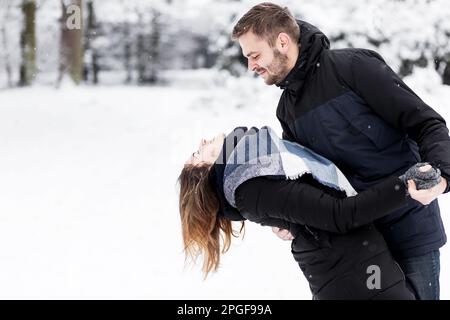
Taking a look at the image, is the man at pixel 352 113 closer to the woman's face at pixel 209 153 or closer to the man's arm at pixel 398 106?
the man's arm at pixel 398 106

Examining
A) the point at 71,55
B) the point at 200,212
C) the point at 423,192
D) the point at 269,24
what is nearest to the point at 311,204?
the point at 423,192

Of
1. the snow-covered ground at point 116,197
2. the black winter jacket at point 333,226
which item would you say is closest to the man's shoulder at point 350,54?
the black winter jacket at point 333,226

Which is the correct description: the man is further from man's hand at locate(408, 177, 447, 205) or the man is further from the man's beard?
man's hand at locate(408, 177, 447, 205)

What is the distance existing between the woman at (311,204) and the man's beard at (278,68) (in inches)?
10.6

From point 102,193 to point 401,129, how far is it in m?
6.99

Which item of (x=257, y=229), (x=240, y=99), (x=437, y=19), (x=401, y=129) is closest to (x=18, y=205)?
(x=257, y=229)

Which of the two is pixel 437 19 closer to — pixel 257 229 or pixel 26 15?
pixel 257 229

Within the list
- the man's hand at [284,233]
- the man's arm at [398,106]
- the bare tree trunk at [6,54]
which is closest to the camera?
the man's arm at [398,106]

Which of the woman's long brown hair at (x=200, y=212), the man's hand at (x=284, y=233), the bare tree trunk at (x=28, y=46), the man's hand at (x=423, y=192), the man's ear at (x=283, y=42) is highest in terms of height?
the man's ear at (x=283, y=42)

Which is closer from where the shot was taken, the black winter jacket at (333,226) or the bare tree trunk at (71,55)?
the black winter jacket at (333,226)

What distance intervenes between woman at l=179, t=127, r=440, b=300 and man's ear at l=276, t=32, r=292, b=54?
1.15ft

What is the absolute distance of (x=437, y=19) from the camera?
500 inches

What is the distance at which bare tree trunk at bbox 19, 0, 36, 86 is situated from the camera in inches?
652

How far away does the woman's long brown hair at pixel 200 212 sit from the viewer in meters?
2.68
